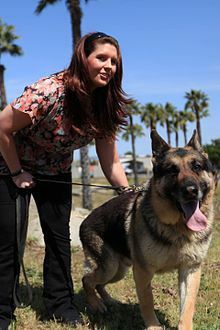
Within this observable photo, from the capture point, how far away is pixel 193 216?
12.4ft

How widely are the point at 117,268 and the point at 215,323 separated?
45.3 inches

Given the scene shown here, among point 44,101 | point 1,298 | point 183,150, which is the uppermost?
point 44,101

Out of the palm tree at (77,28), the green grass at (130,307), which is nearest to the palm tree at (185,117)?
the palm tree at (77,28)

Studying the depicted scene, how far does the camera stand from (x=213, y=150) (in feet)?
174

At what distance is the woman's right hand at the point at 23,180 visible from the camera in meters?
4.02

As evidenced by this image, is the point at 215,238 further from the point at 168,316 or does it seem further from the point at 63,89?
the point at 63,89

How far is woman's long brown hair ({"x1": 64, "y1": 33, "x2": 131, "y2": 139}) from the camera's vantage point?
148 inches

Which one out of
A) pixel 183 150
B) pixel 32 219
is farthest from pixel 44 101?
pixel 32 219

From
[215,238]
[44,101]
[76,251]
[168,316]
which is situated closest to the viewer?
[44,101]

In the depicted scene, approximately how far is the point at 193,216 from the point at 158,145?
795 mm

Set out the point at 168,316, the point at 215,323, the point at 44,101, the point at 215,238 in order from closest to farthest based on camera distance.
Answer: the point at 44,101
the point at 215,323
the point at 168,316
the point at 215,238

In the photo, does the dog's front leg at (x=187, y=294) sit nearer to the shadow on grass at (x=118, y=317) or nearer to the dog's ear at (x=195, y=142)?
the shadow on grass at (x=118, y=317)

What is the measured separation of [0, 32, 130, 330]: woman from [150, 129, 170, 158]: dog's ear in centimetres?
35

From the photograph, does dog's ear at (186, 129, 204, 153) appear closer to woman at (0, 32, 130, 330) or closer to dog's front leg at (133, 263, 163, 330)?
woman at (0, 32, 130, 330)
